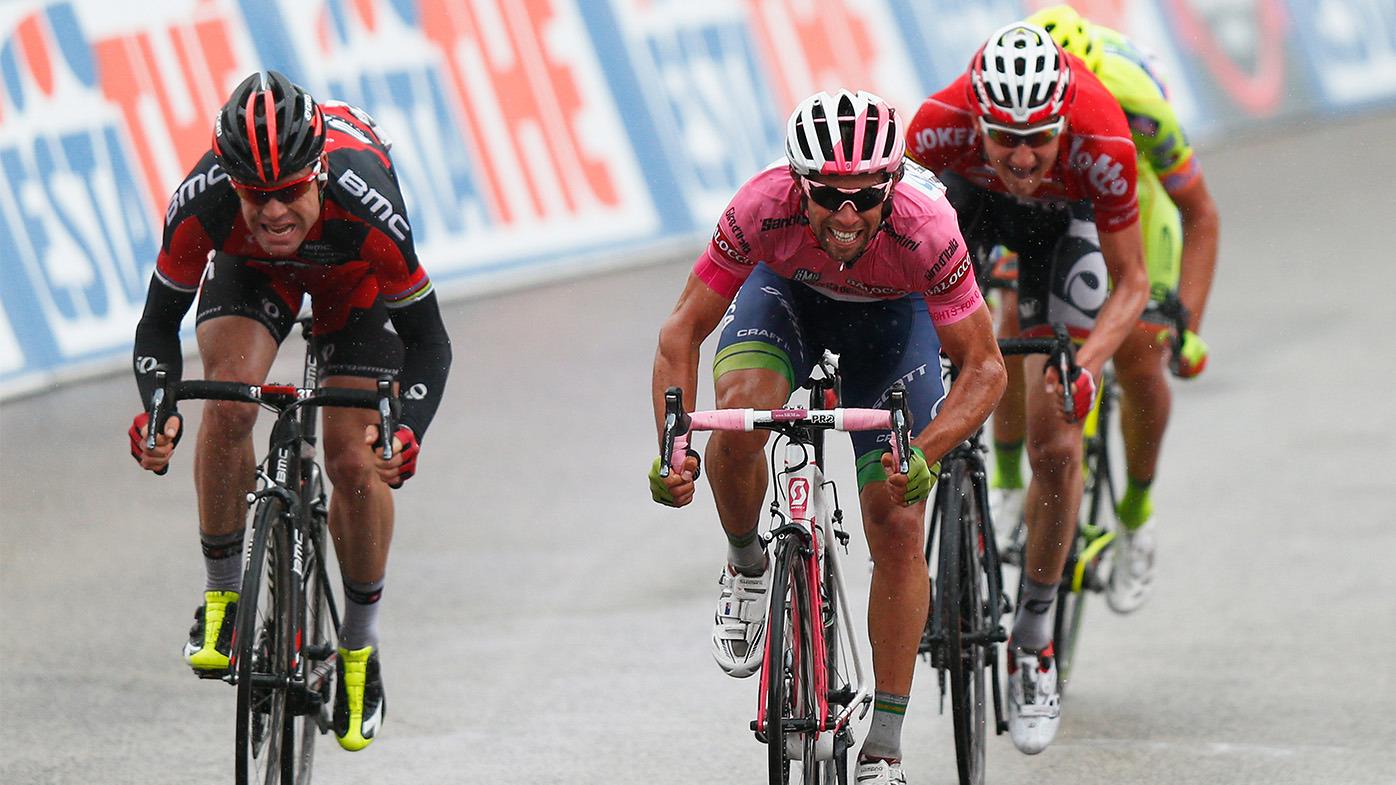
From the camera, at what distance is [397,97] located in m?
11.5

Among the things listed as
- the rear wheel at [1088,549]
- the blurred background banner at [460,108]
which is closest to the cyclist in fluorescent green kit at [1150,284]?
the rear wheel at [1088,549]

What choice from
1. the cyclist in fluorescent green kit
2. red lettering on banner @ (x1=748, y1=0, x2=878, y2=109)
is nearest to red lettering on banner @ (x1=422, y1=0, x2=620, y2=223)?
red lettering on banner @ (x1=748, y1=0, x2=878, y2=109)

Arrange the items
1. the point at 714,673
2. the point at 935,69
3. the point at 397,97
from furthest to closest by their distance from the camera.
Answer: the point at 935,69, the point at 397,97, the point at 714,673

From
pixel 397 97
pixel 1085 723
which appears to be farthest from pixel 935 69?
pixel 1085 723

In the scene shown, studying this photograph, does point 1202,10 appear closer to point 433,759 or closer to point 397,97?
point 397,97

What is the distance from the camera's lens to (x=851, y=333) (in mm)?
4762

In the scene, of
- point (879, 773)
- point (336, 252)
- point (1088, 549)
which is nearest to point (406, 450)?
point (336, 252)

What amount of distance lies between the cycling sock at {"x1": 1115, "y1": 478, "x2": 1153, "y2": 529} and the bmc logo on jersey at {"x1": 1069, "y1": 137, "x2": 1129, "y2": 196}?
1542mm

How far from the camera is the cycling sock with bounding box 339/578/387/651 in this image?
510 centimetres

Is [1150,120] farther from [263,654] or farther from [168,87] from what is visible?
[168,87]

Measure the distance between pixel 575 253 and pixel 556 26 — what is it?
1.59 meters

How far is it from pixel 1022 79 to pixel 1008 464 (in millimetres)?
1717

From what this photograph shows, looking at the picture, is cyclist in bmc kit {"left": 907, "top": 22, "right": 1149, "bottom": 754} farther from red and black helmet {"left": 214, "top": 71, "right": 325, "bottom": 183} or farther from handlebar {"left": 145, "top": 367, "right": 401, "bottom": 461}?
red and black helmet {"left": 214, "top": 71, "right": 325, "bottom": 183}

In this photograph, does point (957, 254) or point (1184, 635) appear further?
point (1184, 635)
